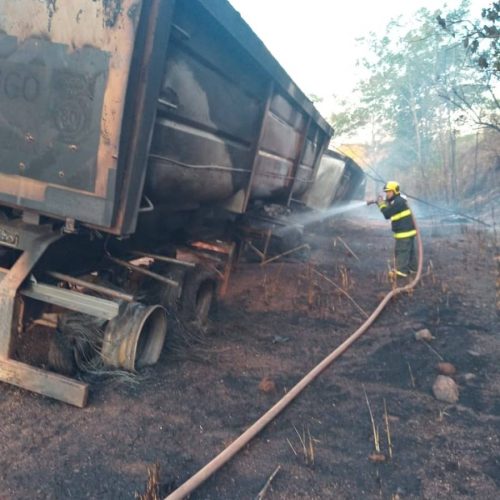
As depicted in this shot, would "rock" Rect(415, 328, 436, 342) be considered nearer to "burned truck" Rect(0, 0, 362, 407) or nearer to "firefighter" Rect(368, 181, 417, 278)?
"burned truck" Rect(0, 0, 362, 407)

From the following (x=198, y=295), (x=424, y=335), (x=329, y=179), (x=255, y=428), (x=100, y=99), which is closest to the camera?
(x=100, y=99)

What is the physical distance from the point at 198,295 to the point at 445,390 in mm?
2082

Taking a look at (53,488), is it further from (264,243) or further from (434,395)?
(264,243)

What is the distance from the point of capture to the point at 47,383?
252 centimetres

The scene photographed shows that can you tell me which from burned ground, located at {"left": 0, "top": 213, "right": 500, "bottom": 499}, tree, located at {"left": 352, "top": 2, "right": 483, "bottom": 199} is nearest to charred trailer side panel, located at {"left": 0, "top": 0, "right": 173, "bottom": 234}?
burned ground, located at {"left": 0, "top": 213, "right": 500, "bottom": 499}

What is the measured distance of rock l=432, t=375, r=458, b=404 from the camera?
3018 millimetres

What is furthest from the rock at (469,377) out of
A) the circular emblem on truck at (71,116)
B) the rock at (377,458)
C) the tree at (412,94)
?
the tree at (412,94)

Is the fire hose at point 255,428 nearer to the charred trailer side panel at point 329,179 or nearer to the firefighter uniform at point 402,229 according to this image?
the firefighter uniform at point 402,229

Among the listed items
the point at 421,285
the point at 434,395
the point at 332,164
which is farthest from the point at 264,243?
the point at 332,164

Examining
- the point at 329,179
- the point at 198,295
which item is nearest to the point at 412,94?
the point at 329,179

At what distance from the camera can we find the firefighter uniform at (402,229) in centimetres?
665

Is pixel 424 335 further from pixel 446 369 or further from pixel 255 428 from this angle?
pixel 255 428

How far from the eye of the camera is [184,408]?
2699 millimetres

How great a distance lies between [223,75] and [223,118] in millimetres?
298
